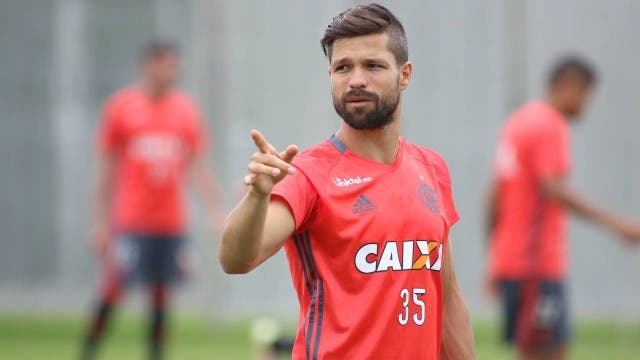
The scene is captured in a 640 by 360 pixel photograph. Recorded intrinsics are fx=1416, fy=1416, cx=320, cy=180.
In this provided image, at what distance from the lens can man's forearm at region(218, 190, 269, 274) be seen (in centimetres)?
393

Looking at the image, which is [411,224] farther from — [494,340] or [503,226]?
[494,340]

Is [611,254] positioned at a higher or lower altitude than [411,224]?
lower

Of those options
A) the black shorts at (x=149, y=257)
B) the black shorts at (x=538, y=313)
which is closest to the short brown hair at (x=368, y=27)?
the black shorts at (x=538, y=313)

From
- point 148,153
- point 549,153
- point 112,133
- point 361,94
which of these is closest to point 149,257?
point 148,153

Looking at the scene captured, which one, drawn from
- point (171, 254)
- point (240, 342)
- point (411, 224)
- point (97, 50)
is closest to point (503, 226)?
point (171, 254)

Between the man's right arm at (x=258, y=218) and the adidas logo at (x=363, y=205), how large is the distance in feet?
0.78

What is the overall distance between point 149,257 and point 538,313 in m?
3.45

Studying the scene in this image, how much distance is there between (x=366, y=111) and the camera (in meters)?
4.25

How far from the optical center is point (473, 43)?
1530 cm

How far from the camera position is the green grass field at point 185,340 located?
12383mm

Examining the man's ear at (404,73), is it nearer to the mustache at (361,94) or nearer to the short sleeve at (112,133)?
the mustache at (361,94)

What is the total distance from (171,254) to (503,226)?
3.06m

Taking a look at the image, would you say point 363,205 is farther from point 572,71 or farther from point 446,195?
point 572,71

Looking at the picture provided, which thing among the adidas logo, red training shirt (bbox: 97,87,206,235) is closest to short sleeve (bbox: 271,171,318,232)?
the adidas logo
